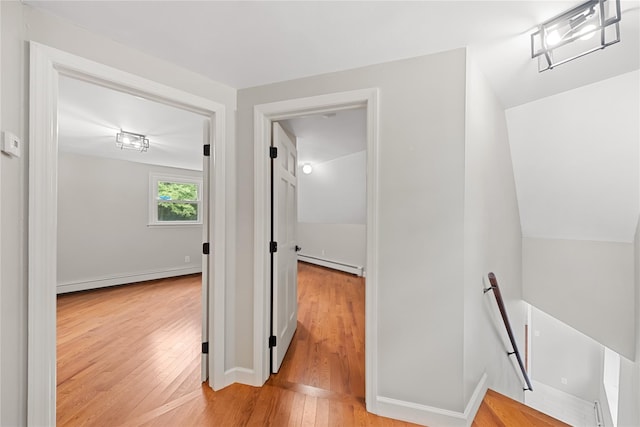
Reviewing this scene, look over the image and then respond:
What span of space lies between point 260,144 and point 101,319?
123 inches

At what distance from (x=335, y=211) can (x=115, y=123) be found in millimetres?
4042

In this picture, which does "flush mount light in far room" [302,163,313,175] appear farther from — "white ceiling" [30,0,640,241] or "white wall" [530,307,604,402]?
"white wall" [530,307,604,402]

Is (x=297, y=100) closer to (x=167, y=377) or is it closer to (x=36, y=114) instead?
(x=36, y=114)

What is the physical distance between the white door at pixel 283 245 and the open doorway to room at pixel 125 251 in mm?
532

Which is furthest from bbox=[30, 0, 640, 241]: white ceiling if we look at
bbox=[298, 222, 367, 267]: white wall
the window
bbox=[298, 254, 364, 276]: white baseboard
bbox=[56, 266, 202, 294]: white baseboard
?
bbox=[56, 266, 202, 294]: white baseboard

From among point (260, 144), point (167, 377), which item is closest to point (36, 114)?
point (260, 144)

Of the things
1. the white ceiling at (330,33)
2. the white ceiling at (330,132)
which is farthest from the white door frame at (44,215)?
the white ceiling at (330,132)

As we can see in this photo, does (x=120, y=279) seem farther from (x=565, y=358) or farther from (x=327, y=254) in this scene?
(x=565, y=358)

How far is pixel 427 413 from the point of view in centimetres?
153

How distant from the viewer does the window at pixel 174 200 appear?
511 centimetres

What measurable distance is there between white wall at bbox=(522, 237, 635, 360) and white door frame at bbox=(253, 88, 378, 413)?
7.20 feet

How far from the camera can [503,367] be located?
2.46 m

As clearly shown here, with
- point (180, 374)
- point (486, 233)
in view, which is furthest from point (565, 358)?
point (180, 374)

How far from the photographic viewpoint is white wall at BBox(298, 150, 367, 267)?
5137 millimetres
